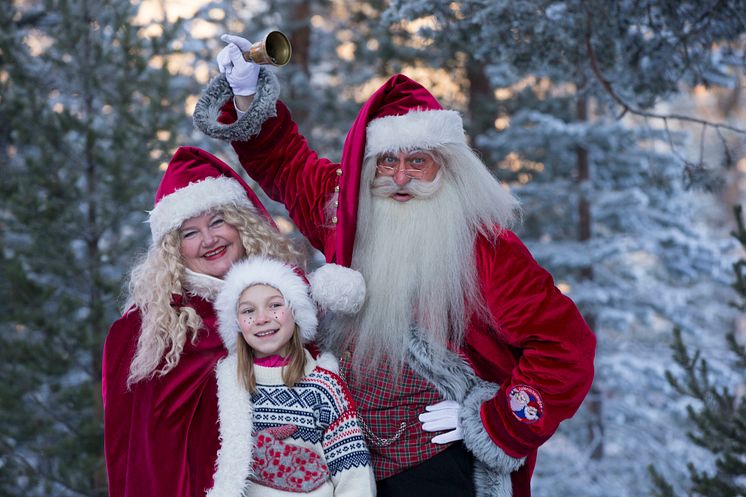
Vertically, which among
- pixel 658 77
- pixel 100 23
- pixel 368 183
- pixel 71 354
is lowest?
pixel 71 354

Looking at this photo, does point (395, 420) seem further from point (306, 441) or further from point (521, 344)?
point (521, 344)

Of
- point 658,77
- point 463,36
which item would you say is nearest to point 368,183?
point 463,36

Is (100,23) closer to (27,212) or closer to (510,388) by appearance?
(27,212)

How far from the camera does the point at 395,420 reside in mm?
3025

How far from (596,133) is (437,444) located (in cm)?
652

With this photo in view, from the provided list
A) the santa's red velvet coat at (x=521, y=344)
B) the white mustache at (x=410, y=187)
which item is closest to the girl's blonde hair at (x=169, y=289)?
the santa's red velvet coat at (x=521, y=344)

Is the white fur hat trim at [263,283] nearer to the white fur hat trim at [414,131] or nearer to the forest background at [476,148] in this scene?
the white fur hat trim at [414,131]

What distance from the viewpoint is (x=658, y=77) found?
16.7 feet

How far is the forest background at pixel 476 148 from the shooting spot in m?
4.77

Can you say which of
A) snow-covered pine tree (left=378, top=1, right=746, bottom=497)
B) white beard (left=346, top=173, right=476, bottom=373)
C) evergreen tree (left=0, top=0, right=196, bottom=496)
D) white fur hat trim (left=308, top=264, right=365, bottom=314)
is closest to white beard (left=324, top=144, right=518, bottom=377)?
white beard (left=346, top=173, right=476, bottom=373)

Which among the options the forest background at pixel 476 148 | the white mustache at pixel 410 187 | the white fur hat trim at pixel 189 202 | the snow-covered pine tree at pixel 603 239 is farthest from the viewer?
the snow-covered pine tree at pixel 603 239

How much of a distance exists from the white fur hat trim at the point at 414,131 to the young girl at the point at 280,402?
21.2 inches

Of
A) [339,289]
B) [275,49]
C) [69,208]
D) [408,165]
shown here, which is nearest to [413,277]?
[339,289]

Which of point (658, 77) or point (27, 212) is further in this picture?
point (27, 212)
